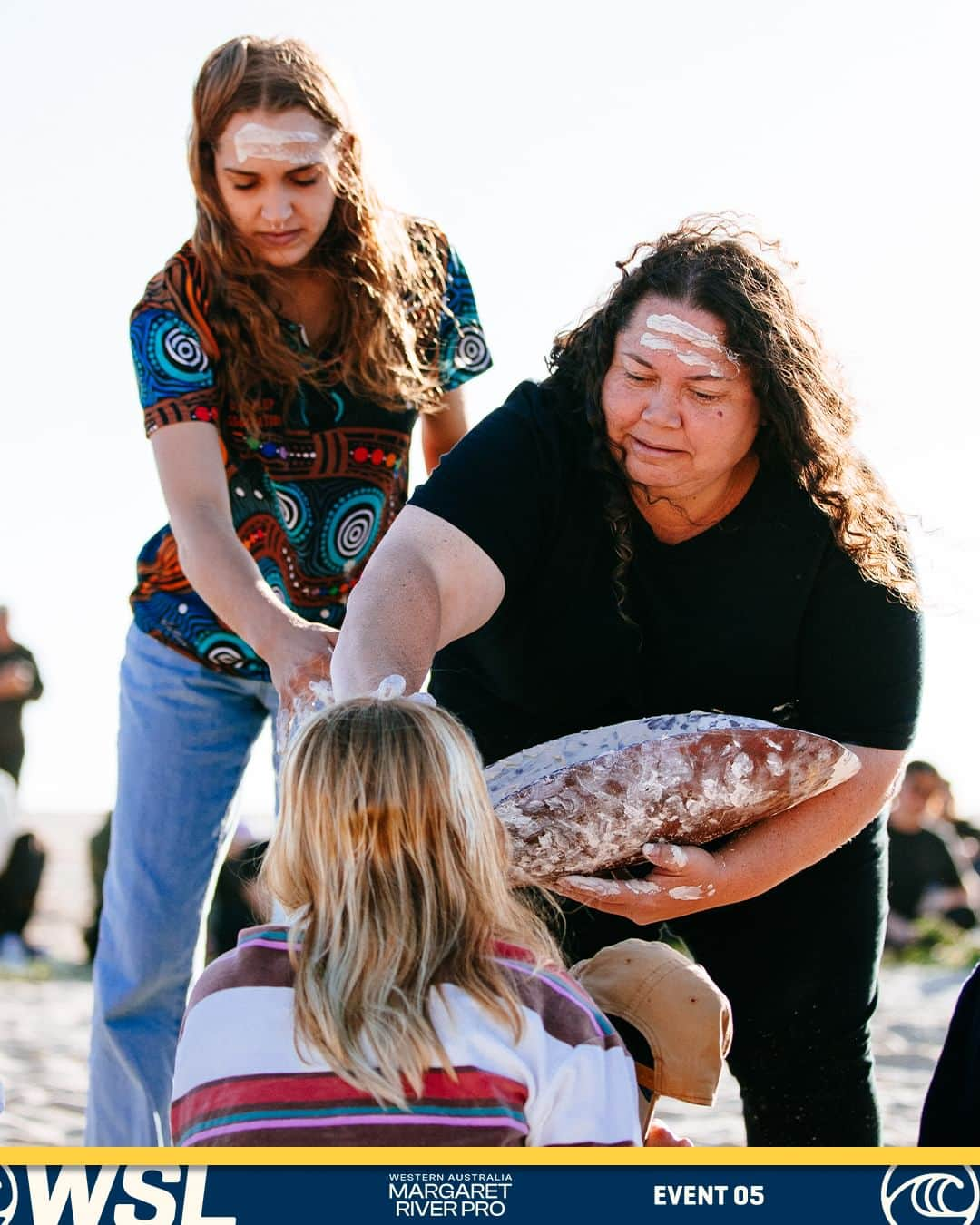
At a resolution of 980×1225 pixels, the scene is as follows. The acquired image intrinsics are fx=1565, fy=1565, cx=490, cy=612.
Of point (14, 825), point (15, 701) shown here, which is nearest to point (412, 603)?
point (15, 701)

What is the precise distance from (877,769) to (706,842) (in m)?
0.32

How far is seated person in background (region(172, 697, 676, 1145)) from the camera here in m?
1.67

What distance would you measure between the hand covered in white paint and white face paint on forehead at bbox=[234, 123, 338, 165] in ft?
4.34

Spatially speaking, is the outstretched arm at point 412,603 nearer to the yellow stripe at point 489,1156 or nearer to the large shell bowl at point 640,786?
the large shell bowl at point 640,786

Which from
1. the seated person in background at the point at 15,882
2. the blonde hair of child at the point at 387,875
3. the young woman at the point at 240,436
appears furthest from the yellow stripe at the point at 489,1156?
the seated person in background at the point at 15,882

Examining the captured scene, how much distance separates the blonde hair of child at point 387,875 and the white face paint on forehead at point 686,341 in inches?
30.1

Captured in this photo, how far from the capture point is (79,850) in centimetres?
1330

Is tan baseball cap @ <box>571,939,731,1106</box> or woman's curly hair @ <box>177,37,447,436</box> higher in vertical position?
woman's curly hair @ <box>177,37,447,436</box>

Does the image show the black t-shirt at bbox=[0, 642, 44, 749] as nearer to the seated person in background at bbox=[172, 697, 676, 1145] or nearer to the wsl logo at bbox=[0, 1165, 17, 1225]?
the wsl logo at bbox=[0, 1165, 17, 1225]

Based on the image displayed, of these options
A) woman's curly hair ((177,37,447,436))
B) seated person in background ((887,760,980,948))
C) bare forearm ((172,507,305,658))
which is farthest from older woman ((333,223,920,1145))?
seated person in background ((887,760,980,948))

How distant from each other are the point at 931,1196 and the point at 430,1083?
2.40ft

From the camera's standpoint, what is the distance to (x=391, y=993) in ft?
5.61

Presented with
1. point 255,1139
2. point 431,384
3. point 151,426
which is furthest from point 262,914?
point 431,384

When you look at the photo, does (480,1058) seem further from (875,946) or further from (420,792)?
(875,946)
